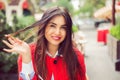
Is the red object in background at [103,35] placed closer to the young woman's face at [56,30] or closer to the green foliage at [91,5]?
the young woman's face at [56,30]

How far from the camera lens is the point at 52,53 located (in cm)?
253

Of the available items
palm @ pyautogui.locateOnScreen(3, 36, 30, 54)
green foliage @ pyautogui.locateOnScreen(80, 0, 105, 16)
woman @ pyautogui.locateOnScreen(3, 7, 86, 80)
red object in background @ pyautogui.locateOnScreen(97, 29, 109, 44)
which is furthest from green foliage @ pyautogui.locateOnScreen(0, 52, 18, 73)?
green foliage @ pyautogui.locateOnScreen(80, 0, 105, 16)

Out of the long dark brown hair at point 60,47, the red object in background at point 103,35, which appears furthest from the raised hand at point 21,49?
the red object in background at point 103,35

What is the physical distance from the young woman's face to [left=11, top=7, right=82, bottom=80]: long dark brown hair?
2 cm

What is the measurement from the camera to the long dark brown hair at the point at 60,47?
2.47 m

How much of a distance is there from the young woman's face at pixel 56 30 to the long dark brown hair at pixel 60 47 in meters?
0.02

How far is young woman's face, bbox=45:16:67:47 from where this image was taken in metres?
2.47

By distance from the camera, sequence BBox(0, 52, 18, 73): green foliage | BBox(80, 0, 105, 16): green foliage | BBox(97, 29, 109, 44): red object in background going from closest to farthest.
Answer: BBox(0, 52, 18, 73): green foliage, BBox(97, 29, 109, 44): red object in background, BBox(80, 0, 105, 16): green foliage

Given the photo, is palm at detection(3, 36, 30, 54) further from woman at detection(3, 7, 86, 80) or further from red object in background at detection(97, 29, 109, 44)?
red object in background at detection(97, 29, 109, 44)

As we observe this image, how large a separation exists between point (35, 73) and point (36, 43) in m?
0.23

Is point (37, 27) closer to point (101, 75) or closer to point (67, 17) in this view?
point (67, 17)

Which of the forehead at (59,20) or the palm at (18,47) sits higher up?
the forehead at (59,20)

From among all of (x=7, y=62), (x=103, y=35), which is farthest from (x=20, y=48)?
(x=103, y=35)

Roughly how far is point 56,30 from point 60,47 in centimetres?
15
